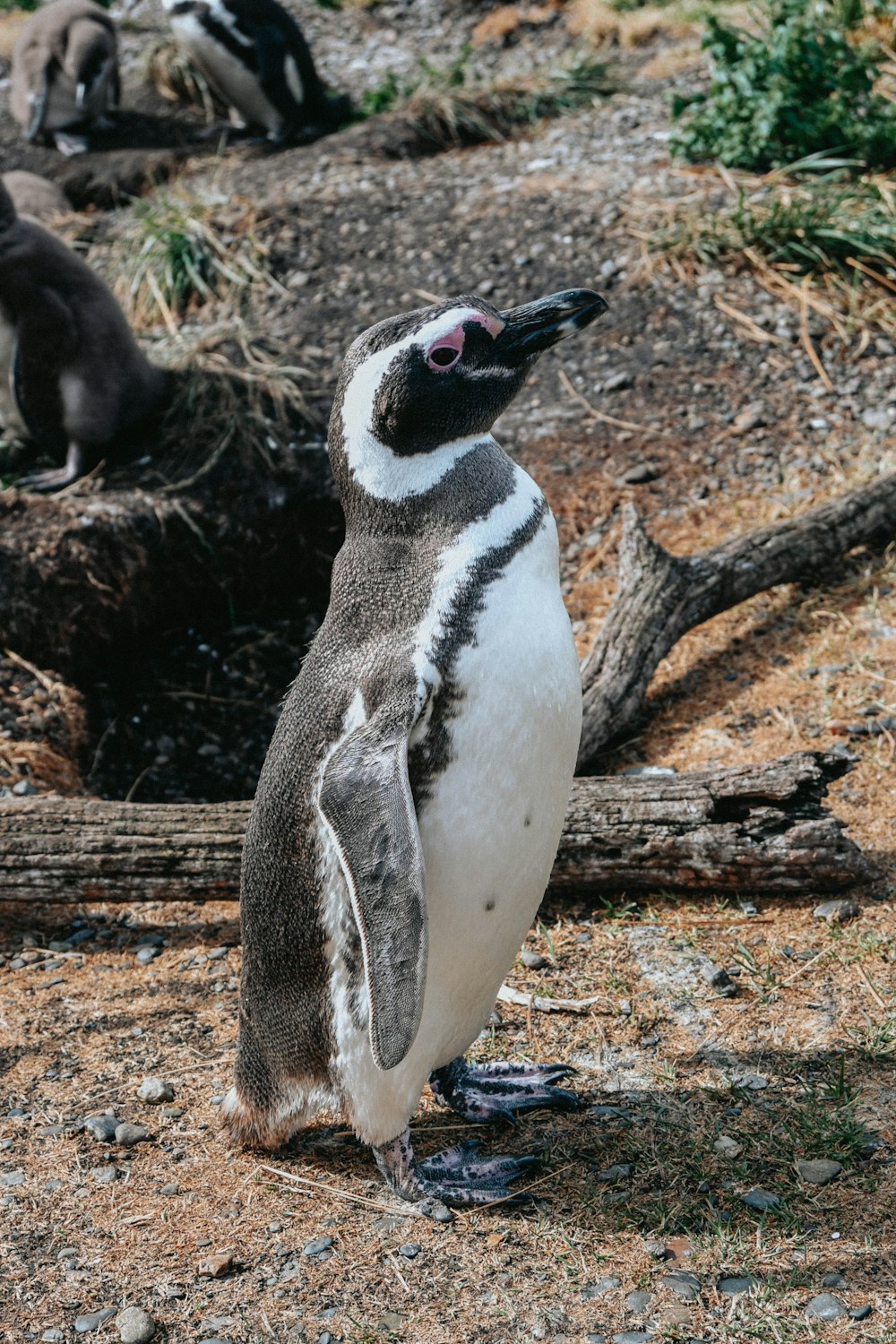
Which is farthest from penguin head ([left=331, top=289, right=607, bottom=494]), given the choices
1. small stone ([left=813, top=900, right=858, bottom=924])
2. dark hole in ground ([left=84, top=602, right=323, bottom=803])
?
dark hole in ground ([left=84, top=602, right=323, bottom=803])

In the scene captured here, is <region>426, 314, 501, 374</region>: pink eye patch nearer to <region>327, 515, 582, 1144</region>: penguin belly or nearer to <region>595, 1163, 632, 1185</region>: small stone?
<region>327, 515, 582, 1144</region>: penguin belly

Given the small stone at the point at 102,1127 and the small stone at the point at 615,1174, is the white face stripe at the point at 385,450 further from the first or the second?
the small stone at the point at 102,1127

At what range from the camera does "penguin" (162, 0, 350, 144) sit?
8.73 metres

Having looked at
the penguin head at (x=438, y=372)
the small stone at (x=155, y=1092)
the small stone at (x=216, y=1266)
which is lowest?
the small stone at (x=155, y=1092)

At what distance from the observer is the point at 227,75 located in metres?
8.97

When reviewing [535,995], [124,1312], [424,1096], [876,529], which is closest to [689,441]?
[876,529]

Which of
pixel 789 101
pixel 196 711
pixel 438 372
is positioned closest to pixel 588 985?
pixel 438 372

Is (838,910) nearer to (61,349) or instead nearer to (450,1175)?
(450,1175)

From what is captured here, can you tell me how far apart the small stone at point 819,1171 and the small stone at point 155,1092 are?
1449mm

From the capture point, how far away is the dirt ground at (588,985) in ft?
7.86

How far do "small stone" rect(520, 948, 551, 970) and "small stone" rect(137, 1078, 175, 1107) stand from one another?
3.18 feet

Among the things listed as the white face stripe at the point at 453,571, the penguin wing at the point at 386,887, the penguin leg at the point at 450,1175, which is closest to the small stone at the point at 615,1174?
the penguin leg at the point at 450,1175

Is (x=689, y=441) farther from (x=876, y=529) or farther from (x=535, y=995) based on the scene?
(x=535, y=995)

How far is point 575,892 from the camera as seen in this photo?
12.1 ft
